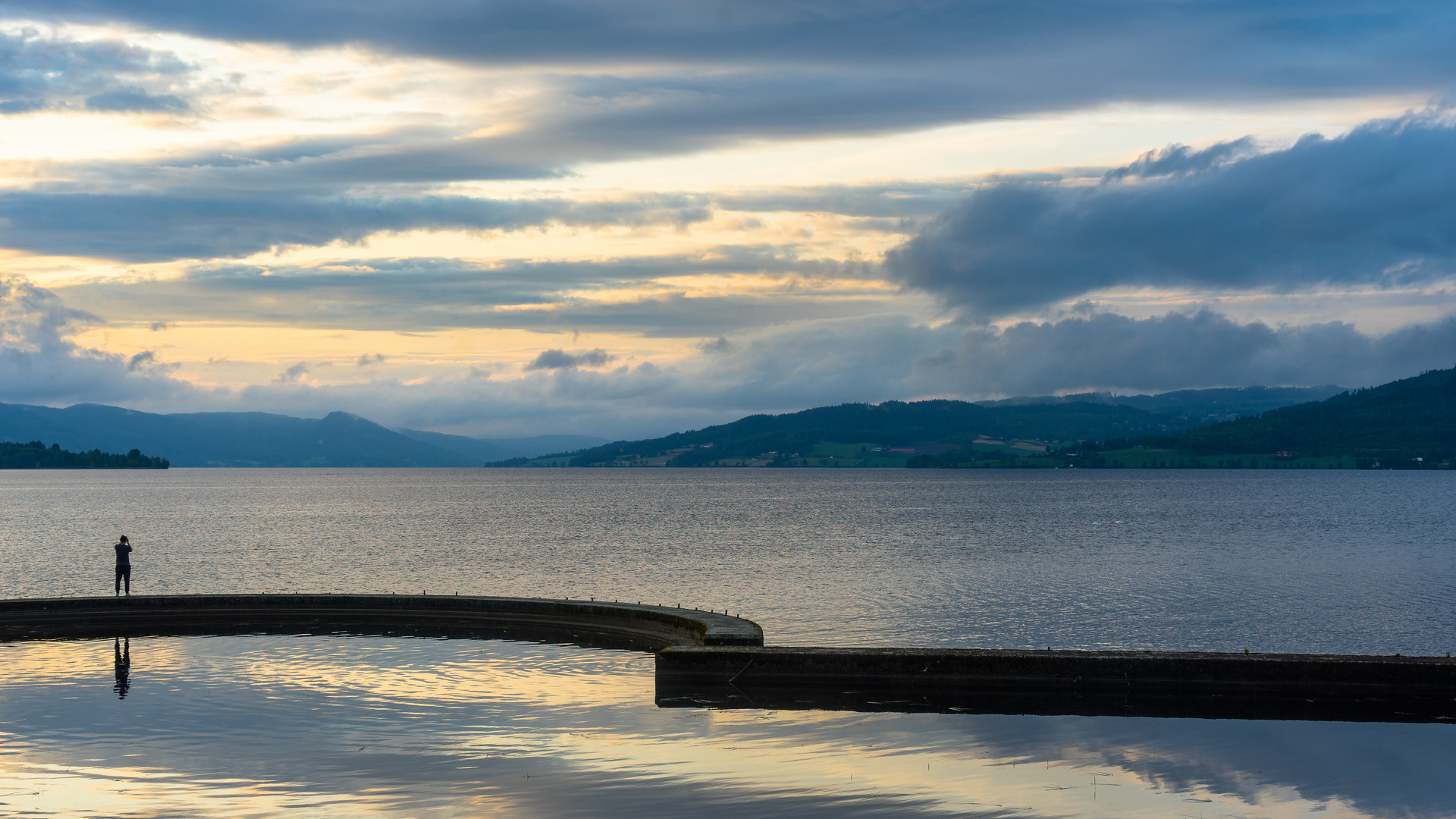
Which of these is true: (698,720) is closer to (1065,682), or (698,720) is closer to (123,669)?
(1065,682)

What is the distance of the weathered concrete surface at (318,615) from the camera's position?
34.9 metres

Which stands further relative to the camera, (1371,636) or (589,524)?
(589,524)

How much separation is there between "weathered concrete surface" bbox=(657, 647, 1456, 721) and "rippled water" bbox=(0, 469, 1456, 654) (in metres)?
13.6

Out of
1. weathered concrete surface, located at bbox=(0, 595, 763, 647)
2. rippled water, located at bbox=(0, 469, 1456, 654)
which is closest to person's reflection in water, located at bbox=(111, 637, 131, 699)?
weathered concrete surface, located at bbox=(0, 595, 763, 647)

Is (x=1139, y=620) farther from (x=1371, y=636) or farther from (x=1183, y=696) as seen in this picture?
(x=1183, y=696)

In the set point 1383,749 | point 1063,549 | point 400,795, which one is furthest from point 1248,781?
point 1063,549

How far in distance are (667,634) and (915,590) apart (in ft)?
85.4

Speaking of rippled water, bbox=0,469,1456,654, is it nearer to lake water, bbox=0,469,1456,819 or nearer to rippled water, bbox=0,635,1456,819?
lake water, bbox=0,469,1456,819

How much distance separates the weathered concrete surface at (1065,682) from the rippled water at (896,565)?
13.6m

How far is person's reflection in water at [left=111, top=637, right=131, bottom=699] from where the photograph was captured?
25.4 m

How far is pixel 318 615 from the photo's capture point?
37344 mm

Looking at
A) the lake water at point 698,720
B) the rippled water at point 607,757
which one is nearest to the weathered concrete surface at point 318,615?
the lake water at point 698,720

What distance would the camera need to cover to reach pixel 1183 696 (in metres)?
24.9

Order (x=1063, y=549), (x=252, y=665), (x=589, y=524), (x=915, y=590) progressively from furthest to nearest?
(x=589, y=524), (x=1063, y=549), (x=915, y=590), (x=252, y=665)
